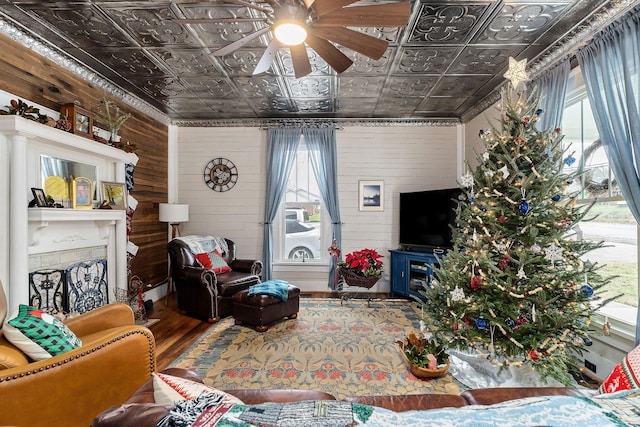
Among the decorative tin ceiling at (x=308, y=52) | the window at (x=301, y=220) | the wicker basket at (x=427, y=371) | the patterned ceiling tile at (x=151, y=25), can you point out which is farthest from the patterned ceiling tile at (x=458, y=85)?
the wicker basket at (x=427, y=371)

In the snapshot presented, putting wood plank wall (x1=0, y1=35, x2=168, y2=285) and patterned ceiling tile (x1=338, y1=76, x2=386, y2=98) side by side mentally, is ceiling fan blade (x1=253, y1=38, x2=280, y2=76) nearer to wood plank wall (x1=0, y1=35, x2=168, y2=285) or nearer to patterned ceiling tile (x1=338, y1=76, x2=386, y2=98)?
patterned ceiling tile (x1=338, y1=76, x2=386, y2=98)

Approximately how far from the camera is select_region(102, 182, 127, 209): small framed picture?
3.61 metres

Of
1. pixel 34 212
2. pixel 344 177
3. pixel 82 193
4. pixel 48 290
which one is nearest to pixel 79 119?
pixel 82 193

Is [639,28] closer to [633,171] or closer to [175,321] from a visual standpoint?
[633,171]

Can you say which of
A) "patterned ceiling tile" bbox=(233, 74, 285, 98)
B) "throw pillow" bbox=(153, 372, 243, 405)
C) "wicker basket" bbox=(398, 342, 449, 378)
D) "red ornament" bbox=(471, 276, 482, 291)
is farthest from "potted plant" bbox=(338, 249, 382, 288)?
"throw pillow" bbox=(153, 372, 243, 405)

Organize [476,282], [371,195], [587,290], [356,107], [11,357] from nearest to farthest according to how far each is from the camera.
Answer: [11,357], [587,290], [476,282], [356,107], [371,195]

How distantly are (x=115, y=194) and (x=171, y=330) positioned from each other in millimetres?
1779

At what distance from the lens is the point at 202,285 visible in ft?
13.0

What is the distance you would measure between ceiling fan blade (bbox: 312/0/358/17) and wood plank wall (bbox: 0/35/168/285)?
9.44 feet

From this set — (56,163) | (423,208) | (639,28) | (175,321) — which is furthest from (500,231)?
(56,163)

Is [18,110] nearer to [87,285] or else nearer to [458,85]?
[87,285]

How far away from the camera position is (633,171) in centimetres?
213

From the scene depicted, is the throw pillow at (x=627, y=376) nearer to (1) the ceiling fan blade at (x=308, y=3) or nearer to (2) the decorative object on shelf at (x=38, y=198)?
(1) the ceiling fan blade at (x=308, y=3)

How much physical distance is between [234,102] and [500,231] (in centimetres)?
393
